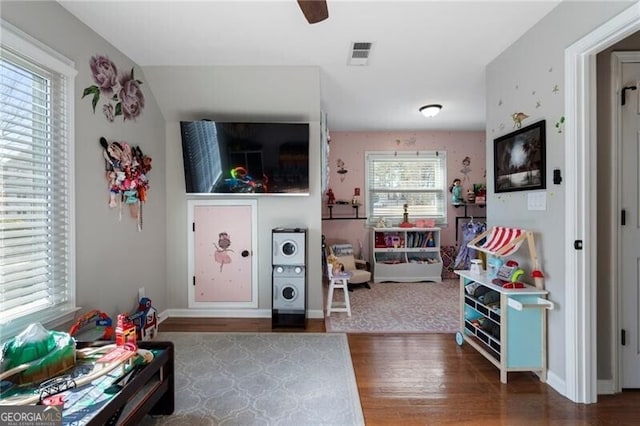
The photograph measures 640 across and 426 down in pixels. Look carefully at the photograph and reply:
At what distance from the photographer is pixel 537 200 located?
2.10 meters

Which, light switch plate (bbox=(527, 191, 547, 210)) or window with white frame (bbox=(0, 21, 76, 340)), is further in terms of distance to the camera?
light switch plate (bbox=(527, 191, 547, 210))

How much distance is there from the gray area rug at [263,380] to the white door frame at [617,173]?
1723mm

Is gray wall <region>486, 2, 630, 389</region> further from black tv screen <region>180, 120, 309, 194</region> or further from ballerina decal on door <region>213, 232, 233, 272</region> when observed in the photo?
ballerina decal on door <region>213, 232, 233, 272</region>

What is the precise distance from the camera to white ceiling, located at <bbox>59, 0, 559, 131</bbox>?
6.43ft

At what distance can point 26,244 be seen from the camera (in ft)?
5.76

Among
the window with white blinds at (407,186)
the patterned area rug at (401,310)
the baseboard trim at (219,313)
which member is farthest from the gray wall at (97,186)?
the window with white blinds at (407,186)

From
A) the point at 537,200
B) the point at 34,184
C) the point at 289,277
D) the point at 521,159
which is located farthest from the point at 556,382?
the point at 34,184

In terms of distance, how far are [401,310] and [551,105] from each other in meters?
2.46

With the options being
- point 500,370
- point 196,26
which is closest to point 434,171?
point 500,370

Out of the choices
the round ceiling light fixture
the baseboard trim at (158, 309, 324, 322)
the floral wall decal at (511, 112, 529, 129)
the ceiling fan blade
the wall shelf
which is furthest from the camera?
the wall shelf

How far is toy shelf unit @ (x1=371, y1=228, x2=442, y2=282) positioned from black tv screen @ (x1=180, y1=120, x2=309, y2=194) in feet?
7.52

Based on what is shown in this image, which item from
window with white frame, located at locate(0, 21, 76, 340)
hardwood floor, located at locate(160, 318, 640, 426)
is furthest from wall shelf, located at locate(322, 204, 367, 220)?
window with white frame, located at locate(0, 21, 76, 340)

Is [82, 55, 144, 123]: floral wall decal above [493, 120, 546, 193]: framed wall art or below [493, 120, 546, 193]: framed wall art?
above

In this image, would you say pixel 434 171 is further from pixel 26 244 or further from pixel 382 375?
pixel 26 244
